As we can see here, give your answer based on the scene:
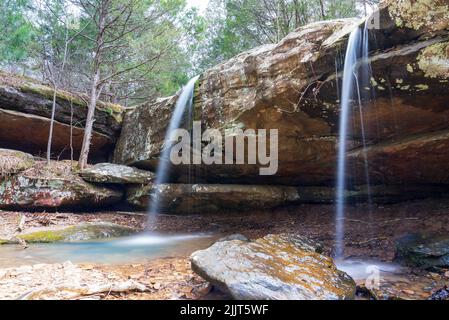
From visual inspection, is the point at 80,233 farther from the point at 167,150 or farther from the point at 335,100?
the point at 335,100

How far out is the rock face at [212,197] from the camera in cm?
876

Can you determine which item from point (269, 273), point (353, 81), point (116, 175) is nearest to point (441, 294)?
point (269, 273)

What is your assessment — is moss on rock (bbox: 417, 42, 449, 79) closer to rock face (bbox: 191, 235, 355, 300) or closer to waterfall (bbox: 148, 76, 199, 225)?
rock face (bbox: 191, 235, 355, 300)

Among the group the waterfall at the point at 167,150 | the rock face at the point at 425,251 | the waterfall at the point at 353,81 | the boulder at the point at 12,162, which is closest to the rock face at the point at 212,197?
the waterfall at the point at 167,150

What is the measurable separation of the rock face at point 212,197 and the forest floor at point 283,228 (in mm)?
282

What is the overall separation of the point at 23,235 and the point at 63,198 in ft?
7.89

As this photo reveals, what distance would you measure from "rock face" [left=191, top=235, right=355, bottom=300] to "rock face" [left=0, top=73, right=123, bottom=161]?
9.29 metres

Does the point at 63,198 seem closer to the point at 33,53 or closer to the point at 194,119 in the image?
the point at 194,119

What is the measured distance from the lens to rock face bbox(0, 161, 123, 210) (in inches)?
321

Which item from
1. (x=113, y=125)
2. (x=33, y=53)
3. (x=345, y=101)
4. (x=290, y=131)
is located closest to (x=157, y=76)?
(x=113, y=125)

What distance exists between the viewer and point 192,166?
8.97 meters

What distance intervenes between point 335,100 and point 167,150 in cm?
503

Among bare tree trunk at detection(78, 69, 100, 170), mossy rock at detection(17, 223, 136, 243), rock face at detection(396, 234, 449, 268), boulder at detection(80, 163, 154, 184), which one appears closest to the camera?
rock face at detection(396, 234, 449, 268)

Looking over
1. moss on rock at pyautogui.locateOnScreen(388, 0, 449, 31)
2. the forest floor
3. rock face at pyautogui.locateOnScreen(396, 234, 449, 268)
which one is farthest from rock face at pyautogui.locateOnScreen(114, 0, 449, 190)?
rock face at pyautogui.locateOnScreen(396, 234, 449, 268)
